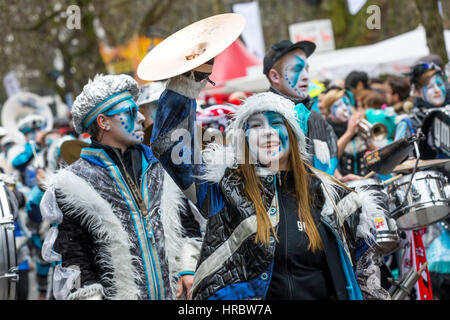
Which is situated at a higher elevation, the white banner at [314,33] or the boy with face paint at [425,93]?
the white banner at [314,33]

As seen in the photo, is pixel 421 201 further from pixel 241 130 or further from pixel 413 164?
pixel 241 130

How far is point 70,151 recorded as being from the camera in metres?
5.13

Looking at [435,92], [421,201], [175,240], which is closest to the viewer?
[175,240]

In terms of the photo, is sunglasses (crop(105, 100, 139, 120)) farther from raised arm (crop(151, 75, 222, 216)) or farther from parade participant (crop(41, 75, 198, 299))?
raised arm (crop(151, 75, 222, 216))

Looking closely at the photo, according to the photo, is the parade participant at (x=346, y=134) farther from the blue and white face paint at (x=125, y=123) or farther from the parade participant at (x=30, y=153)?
the parade participant at (x=30, y=153)

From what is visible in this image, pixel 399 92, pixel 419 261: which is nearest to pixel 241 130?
pixel 419 261

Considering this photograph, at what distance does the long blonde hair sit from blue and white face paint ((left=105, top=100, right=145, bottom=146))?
101cm

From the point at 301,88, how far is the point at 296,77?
0.09 metres

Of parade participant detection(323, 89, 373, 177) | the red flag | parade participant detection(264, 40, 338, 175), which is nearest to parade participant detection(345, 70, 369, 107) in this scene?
parade participant detection(323, 89, 373, 177)

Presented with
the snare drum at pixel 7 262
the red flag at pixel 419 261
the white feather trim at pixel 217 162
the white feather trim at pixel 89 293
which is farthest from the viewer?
the red flag at pixel 419 261

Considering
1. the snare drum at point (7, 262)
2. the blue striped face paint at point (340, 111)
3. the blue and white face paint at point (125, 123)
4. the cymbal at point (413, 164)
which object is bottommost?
the snare drum at point (7, 262)

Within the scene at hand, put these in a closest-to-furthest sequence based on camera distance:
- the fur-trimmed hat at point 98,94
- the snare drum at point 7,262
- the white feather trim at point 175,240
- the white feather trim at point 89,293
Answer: the white feather trim at point 89,293 → the white feather trim at point 175,240 → the fur-trimmed hat at point 98,94 → the snare drum at point 7,262

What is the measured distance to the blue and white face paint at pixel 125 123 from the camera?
3.89m

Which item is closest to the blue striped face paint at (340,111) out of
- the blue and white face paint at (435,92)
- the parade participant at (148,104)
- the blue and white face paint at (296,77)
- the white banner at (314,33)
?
the blue and white face paint at (435,92)
